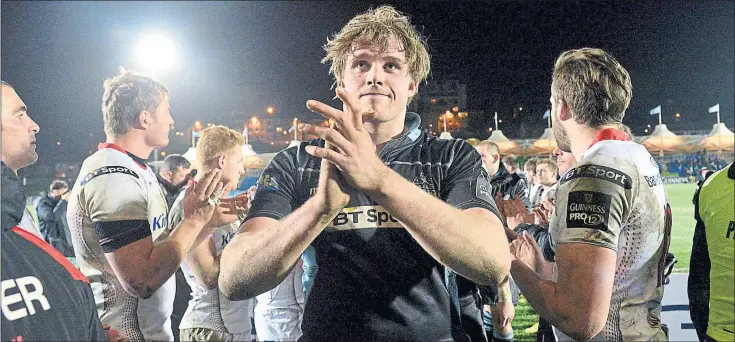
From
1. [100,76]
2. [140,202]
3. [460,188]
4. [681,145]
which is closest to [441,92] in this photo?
[460,188]

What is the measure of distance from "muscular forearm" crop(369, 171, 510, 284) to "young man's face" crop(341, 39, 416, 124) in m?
0.38

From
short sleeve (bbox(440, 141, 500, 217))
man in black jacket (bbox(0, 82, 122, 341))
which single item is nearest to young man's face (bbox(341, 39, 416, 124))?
short sleeve (bbox(440, 141, 500, 217))

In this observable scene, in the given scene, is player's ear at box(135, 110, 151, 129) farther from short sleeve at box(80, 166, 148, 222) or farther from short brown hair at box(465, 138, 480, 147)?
short brown hair at box(465, 138, 480, 147)

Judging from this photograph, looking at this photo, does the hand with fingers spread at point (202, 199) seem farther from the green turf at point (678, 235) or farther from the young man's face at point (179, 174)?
the green turf at point (678, 235)

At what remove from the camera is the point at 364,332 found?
1323mm

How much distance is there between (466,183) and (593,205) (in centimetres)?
46

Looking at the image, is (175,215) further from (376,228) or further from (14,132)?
(376,228)

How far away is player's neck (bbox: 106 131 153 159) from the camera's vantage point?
1.78 meters

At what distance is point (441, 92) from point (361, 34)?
616 millimetres

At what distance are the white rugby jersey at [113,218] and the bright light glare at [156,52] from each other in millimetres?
478

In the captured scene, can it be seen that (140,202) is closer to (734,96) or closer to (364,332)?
(364,332)

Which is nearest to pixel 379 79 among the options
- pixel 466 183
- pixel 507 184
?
pixel 466 183

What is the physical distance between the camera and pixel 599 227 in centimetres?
148

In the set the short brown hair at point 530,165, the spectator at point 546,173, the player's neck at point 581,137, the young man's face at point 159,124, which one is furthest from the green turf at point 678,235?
the young man's face at point 159,124
